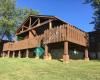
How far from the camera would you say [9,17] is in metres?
47.9

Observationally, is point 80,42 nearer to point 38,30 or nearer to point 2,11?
point 38,30

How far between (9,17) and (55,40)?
93.2ft

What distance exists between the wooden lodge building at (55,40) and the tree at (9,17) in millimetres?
8627

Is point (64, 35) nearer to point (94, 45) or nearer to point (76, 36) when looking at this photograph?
point (76, 36)

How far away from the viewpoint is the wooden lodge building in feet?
67.8

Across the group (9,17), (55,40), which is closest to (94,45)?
(55,40)

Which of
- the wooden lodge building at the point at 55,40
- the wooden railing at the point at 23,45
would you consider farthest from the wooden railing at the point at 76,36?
the wooden railing at the point at 23,45

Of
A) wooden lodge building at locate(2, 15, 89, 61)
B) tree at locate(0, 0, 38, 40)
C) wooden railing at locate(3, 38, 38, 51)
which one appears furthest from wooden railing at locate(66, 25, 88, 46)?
tree at locate(0, 0, 38, 40)

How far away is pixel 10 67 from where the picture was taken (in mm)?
15578

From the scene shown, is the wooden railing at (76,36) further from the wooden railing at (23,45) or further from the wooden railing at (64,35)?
the wooden railing at (23,45)

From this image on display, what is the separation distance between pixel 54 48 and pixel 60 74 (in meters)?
13.7

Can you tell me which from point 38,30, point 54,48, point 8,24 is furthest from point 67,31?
point 8,24

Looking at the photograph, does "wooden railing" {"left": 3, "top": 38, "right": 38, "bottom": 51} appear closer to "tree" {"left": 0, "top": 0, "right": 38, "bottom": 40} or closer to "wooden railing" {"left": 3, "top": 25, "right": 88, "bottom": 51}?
"wooden railing" {"left": 3, "top": 25, "right": 88, "bottom": 51}

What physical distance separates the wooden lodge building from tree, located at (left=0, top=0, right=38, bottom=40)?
8627 millimetres
